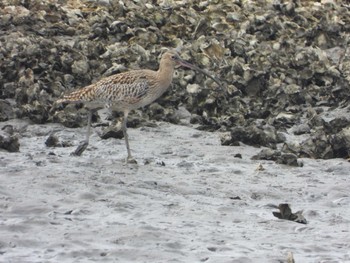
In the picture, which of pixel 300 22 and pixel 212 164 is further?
pixel 300 22

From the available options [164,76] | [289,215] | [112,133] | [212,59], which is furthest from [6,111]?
[289,215]

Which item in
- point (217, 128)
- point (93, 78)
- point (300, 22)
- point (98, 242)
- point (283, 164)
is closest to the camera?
point (98, 242)

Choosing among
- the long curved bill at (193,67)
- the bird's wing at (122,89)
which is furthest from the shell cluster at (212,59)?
the bird's wing at (122,89)

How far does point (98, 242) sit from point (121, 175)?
2963 mm

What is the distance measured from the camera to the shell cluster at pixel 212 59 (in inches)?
552

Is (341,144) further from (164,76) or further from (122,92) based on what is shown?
(122,92)

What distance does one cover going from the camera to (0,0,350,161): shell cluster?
14.0m

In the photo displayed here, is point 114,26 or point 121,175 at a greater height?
point 114,26

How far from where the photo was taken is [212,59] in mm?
16016

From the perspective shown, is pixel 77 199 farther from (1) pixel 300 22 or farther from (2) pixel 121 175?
(1) pixel 300 22

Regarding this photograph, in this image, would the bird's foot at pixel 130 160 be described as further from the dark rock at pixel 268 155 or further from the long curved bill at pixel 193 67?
the long curved bill at pixel 193 67

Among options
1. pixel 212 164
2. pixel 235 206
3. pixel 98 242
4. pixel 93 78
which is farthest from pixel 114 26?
pixel 98 242

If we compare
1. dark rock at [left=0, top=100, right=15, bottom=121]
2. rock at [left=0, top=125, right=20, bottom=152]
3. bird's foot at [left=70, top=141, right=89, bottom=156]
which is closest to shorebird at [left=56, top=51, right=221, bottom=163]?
bird's foot at [left=70, top=141, right=89, bottom=156]

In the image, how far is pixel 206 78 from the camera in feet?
50.3
